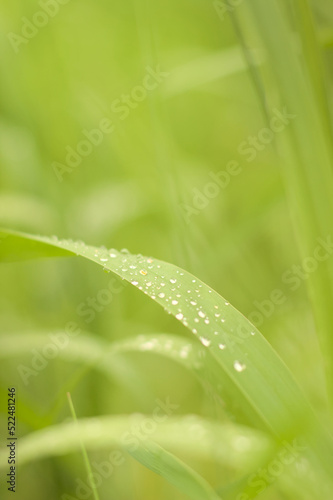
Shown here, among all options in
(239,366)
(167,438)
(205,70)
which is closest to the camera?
(239,366)

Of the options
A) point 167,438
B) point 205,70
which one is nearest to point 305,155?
point 167,438

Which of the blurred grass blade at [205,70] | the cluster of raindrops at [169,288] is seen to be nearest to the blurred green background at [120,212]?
the blurred grass blade at [205,70]

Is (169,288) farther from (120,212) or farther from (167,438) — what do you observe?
(120,212)

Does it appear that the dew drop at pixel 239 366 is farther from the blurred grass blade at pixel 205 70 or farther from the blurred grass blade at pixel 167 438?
the blurred grass blade at pixel 205 70

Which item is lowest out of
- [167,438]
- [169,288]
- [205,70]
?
[167,438]

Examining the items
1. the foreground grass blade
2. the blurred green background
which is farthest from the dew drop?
the blurred green background

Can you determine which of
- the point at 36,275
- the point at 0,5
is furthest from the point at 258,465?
the point at 0,5
